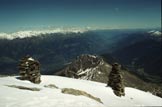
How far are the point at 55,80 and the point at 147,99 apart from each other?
22.3m

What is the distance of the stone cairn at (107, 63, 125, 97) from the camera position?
194ft

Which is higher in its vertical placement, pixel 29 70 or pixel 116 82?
pixel 29 70

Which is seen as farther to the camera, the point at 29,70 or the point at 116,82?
the point at 116,82

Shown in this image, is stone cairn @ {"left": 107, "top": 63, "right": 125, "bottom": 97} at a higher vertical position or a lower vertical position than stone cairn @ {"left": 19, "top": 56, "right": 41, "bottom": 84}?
lower

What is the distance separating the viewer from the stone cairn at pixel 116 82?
59181 millimetres

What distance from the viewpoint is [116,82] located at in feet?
207

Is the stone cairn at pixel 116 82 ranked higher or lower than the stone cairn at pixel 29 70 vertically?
lower

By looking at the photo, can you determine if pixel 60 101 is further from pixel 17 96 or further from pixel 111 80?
pixel 111 80

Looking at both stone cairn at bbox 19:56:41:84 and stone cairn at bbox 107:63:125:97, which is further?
stone cairn at bbox 107:63:125:97

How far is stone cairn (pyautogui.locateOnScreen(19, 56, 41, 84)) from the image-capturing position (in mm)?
58625

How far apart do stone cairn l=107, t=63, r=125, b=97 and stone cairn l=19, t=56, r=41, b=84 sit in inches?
693

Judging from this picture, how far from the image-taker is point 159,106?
55250mm

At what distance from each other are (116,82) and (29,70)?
21017mm

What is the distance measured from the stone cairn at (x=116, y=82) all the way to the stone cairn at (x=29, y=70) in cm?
1760
